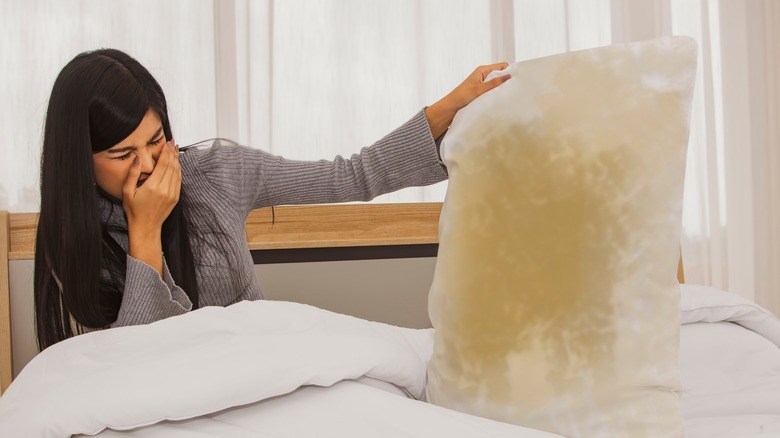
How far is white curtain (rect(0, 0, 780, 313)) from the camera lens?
87.3 inches

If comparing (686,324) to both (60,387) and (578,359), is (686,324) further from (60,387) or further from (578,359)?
(60,387)

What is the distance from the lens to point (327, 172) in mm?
1311

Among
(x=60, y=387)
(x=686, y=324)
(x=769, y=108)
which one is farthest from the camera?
(x=769, y=108)

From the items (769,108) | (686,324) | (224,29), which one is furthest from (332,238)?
(769,108)

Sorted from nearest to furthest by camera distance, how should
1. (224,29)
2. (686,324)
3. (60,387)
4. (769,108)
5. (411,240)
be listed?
1. (60,387)
2. (686,324)
3. (411,240)
4. (224,29)
5. (769,108)

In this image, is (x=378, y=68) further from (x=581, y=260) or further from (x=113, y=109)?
(x=581, y=260)

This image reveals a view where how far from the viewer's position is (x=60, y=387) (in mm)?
743

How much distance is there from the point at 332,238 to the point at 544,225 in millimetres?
1382

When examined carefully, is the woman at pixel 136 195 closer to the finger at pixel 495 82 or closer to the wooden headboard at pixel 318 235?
the finger at pixel 495 82

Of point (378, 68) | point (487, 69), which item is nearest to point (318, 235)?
point (378, 68)

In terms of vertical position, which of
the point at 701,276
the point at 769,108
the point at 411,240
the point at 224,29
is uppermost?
the point at 224,29

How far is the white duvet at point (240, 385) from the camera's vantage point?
0.70 m

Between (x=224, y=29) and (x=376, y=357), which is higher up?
(x=224, y=29)

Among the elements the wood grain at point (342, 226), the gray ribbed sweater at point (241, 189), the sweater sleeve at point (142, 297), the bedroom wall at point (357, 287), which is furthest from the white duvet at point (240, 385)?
the wood grain at point (342, 226)
